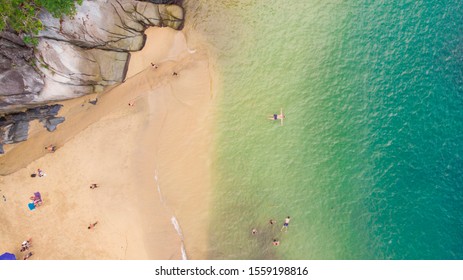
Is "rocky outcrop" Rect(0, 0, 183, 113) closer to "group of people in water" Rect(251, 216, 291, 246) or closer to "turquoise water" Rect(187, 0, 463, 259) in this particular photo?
"turquoise water" Rect(187, 0, 463, 259)

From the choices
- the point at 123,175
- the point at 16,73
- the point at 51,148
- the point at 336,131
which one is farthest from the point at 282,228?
the point at 16,73

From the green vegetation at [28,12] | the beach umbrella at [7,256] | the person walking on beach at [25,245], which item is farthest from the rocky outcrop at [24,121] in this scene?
the beach umbrella at [7,256]

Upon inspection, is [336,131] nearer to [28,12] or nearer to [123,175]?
A: [123,175]

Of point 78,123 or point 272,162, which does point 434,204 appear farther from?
point 78,123

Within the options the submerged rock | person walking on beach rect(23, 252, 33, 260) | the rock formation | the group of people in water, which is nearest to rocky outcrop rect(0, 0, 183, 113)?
the rock formation

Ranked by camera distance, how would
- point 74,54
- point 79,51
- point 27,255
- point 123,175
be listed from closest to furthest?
point 74,54, point 79,51, point 27,255, point 123,175

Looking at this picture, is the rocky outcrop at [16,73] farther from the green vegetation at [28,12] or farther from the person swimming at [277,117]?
the person swimming at [277,117]
